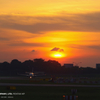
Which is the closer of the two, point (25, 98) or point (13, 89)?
point (25, 98)

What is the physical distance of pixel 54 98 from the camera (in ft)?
147

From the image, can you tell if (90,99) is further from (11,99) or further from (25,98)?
(11,99)

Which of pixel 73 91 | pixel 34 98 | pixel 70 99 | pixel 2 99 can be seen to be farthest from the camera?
pixel 73 91

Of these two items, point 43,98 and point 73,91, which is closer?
point 43,98

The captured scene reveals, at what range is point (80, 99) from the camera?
1750 inches

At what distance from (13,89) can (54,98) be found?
16.7 meters

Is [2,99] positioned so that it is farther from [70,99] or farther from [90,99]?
[90,99]

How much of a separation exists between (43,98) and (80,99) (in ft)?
26.9

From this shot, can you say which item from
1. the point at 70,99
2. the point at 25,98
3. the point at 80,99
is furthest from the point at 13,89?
the point at 70,99

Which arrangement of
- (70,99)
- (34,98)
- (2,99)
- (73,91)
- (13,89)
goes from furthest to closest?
(13,89), (73,91), (34,98), (2,99), (70,99)

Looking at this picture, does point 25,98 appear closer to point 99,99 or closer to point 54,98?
point 54,98

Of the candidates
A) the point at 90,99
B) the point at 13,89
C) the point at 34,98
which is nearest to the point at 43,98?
the point at 34,98

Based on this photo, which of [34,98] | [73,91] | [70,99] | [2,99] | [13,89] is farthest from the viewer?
[13,89]

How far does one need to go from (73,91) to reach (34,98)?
10901 mm
